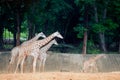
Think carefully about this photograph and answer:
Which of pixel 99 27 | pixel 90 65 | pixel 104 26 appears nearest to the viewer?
pixel 90 65

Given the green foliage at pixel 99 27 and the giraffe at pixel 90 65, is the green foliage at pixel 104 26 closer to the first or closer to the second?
the green foliage at pixel 99 27

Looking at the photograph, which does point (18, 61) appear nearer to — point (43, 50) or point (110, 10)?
point (43, 50)

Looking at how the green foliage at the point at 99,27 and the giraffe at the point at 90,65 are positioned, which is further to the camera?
the green foliage at the point at 99,27

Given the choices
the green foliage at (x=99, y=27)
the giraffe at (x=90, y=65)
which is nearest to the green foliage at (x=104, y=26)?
the green foliage at (x=99, y=27)

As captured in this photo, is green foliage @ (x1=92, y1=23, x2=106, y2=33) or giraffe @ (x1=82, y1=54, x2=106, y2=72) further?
green foliage @ (x1=92, y1=23, x2=106, y2=33)

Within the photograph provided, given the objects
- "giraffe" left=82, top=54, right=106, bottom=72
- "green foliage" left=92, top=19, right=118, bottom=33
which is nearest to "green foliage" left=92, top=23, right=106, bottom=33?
"green foliage" left=92, top=19, right=118, bottom=33

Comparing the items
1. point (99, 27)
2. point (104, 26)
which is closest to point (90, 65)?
point (99, 27)

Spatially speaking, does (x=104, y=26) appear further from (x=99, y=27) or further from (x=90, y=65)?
(x=90, y=65)

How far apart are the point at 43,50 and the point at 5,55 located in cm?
153

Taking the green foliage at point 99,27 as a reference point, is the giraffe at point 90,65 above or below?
below

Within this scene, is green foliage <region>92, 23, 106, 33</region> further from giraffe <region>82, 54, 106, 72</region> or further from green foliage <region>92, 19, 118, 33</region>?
giraffe <region>82, 54, 106, 72</region>

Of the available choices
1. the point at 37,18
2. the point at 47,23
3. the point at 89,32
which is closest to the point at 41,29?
the point at 47,23

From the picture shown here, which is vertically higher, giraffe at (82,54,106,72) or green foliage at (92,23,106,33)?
green foliage at (92,23,106,33)

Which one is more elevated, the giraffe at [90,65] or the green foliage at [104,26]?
the green foliage at [104,26]
